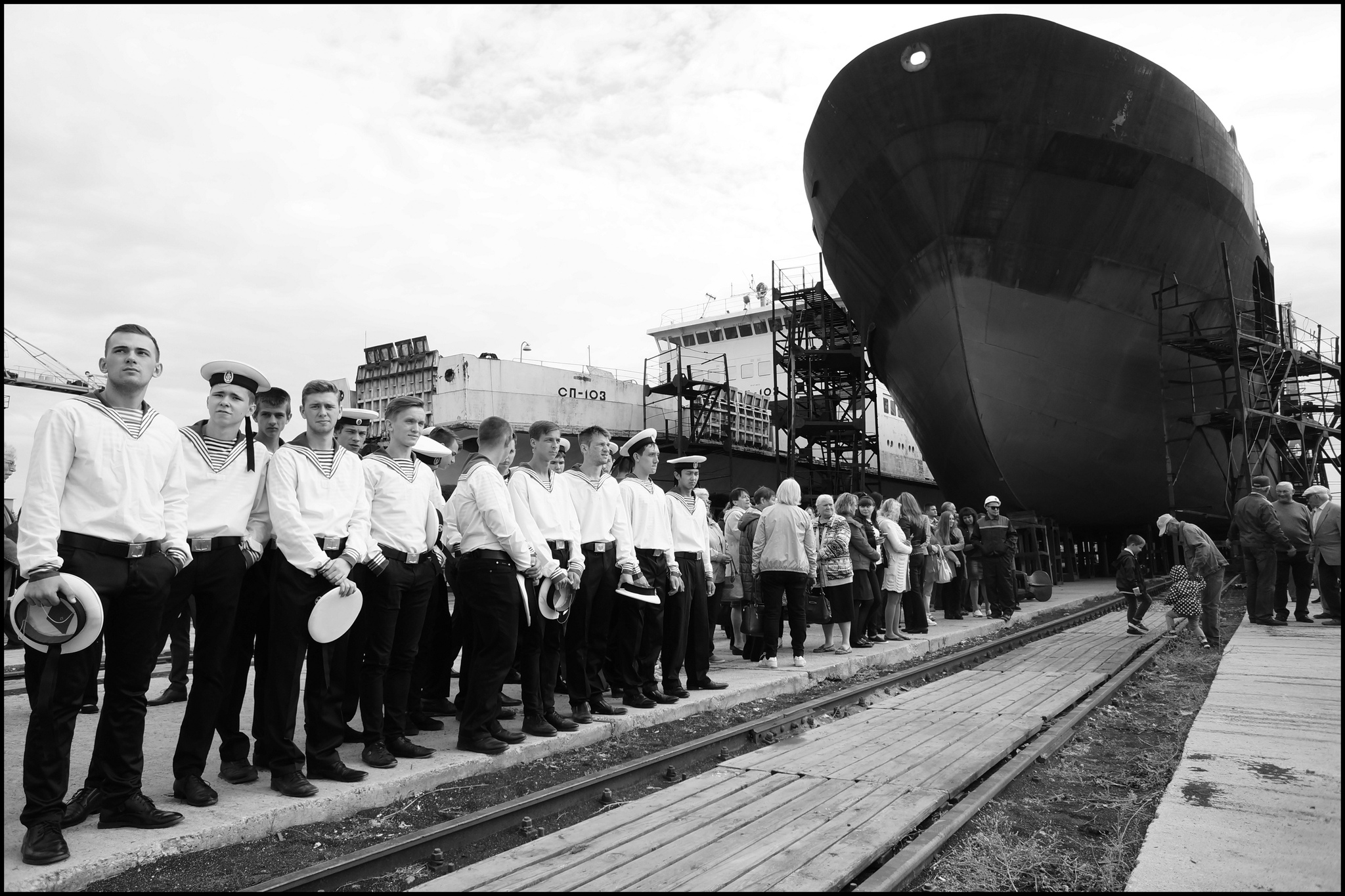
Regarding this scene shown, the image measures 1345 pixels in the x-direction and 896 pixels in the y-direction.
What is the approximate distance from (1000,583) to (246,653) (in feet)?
28.7

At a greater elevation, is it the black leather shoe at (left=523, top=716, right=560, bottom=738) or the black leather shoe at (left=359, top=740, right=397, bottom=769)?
the black leather shoe at (left=359, top=740, right=397, bottom=769)

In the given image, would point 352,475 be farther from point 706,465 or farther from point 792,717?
point 706,465

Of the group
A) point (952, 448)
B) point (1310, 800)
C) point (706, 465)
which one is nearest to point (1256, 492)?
point (1310, 800)

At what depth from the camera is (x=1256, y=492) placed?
8281 mm

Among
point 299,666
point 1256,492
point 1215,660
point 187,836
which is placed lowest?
point 1215,660

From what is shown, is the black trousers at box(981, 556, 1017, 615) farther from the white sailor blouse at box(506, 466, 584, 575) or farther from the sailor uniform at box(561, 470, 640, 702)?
the white sailor blouse at box(506, 466, 584, 575)

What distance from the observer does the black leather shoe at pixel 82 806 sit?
291cm

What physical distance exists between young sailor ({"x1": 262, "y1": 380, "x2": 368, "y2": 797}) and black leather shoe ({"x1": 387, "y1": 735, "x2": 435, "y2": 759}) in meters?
0.40

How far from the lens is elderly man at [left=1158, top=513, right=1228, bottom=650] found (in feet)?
24.8

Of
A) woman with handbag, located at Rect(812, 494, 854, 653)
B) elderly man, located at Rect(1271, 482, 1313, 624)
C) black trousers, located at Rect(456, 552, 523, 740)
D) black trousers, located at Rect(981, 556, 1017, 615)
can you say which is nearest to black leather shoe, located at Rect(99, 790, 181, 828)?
black trousers, located at Rect(456, 552, 523, 740)

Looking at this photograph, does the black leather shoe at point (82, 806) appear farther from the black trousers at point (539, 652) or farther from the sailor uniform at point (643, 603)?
the sailor uniform at point (643, 603)

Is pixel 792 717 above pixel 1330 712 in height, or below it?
below

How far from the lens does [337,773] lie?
11.4 feet

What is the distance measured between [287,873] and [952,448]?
49.5 feet
